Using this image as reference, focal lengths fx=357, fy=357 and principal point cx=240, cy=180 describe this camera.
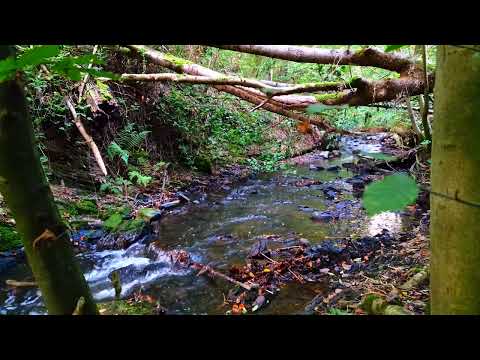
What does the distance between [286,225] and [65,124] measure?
4906 mm

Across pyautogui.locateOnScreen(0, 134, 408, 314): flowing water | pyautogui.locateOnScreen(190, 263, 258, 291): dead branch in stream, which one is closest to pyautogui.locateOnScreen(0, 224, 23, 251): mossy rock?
pyautogui.locateOnScreen(0, 134, 408, 314): flowing water

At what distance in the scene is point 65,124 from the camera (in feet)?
24.0

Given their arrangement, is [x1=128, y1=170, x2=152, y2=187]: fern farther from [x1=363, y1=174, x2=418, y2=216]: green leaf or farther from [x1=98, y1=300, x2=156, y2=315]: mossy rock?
[x1=363, y1=174, x2=418, y2=216]: green leaf

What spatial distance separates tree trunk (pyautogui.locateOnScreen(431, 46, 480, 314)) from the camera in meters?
0.79

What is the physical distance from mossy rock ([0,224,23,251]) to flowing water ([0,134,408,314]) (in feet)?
1.59

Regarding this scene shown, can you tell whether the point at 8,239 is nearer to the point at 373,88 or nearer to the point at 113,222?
the point at 113,222

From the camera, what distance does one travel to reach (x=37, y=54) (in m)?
0.69

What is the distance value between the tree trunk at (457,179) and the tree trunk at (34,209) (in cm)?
103

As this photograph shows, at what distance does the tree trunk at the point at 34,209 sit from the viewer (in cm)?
A: 95

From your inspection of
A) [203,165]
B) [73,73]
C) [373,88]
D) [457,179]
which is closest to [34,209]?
[73,73]

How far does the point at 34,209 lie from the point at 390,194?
3.14ft
